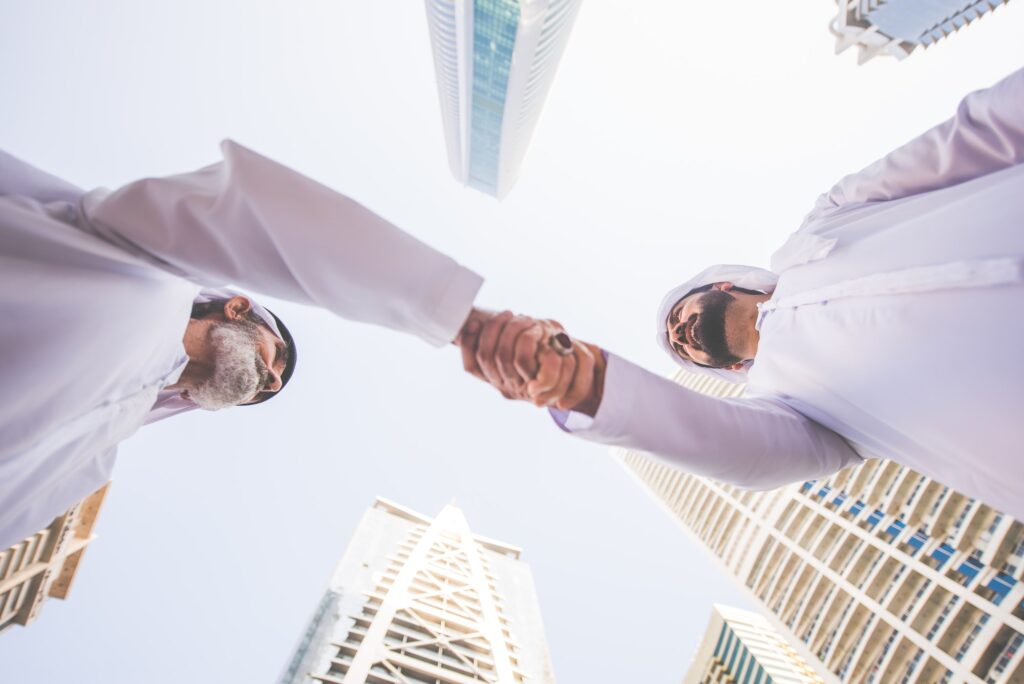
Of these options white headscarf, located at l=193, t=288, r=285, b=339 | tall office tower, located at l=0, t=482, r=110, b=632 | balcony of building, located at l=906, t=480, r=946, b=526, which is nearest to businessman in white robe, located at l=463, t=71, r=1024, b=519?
white headscarf, located at l=193, t=288, r=285, b=339

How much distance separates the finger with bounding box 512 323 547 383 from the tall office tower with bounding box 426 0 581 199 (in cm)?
4927

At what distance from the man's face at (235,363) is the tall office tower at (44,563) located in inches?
1185

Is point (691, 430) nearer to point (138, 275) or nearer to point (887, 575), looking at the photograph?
point (138, 275)

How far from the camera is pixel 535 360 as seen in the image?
1.29 metres

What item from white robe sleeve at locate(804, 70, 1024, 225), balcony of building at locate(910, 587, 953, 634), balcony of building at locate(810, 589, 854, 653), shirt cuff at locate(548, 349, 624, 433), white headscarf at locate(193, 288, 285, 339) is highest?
white robe sleeve at locate(804, 70, 1024, 225)

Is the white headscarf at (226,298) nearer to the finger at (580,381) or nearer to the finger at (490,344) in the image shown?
the finger at (490,344)

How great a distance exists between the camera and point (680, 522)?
44.2 metres

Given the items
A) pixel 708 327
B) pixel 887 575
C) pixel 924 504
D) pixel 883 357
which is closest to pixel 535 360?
pixel 883 357

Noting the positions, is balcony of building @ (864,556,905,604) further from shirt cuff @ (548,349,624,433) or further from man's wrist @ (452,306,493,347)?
man's wrist @ (452,306,493,347)

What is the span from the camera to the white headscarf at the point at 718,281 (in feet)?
8.95

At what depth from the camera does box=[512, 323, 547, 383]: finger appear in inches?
50.9

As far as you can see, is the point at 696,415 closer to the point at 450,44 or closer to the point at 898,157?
the point at 898,157

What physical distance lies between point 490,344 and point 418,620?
104 ft

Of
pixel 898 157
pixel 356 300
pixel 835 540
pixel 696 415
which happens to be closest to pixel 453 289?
pixel 356 300
